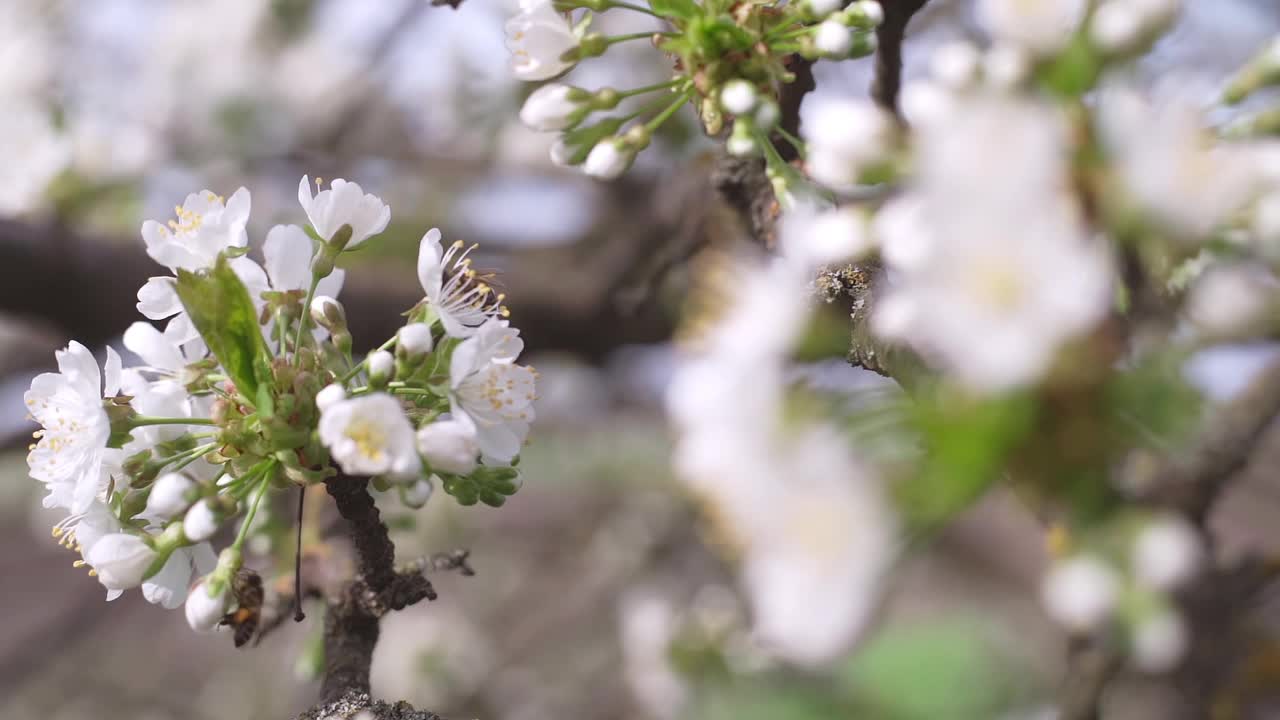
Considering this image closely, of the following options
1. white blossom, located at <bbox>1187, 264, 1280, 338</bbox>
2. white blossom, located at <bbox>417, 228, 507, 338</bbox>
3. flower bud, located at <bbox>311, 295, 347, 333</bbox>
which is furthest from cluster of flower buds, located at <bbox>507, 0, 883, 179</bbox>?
white blossom, located at <bbox>1187, 264, 1280, 338</bbox>

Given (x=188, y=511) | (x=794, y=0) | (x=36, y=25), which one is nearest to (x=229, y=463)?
(x=188, y=511)

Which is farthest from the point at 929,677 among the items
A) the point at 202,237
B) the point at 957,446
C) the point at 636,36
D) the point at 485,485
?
the point at 202,237

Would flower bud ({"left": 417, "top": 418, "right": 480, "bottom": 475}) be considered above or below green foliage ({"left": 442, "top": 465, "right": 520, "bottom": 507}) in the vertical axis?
above

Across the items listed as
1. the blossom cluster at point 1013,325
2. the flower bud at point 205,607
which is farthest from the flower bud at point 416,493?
the blossom cluster at point 1013,325

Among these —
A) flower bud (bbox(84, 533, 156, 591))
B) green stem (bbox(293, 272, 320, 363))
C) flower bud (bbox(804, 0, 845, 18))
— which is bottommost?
flower bud (bbox(84, 533, 156, 591))

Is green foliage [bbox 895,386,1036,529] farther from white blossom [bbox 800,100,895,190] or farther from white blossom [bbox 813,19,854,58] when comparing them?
white blossom [bbox 813,19,854,58]

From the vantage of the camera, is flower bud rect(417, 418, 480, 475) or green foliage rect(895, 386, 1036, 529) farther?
flower bud rect(417, 418, 480, 475)

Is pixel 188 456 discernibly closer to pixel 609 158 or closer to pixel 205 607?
pixel 205 607
